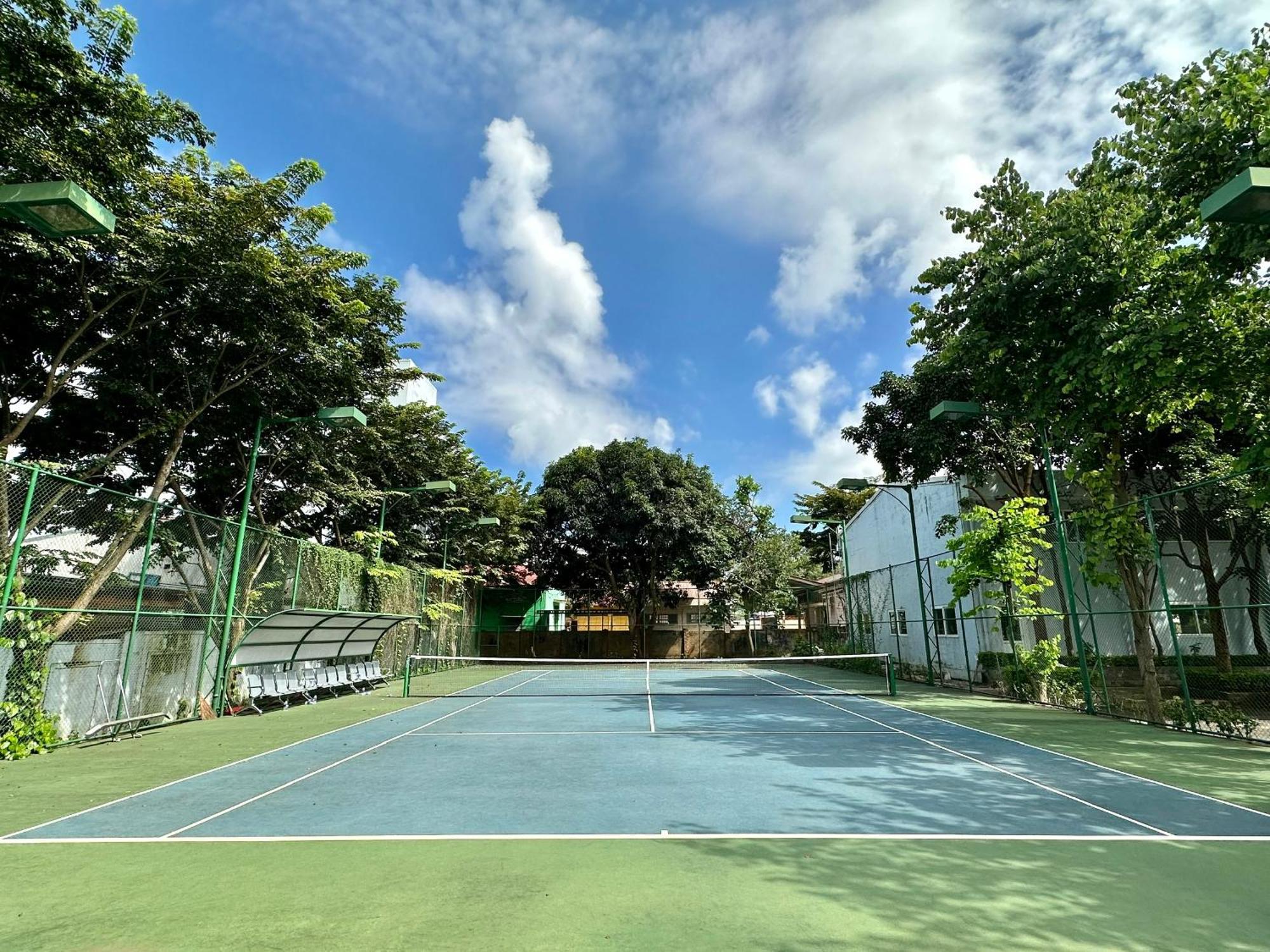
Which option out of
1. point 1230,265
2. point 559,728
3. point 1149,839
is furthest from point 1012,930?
point 1230,265

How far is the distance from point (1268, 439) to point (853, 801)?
720 cm

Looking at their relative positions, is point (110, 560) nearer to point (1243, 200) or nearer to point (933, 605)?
point (1243, 200)

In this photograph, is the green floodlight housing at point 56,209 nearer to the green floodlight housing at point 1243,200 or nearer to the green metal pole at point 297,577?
the green floodlight housing at point 1243,200

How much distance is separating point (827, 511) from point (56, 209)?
146 ft

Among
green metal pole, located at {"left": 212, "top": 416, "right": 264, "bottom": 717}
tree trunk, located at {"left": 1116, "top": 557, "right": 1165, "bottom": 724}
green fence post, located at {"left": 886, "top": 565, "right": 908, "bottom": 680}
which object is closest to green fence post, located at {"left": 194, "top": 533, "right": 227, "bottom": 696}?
green metal pole, located at {"left": 212, "top": 416, "right": 264, "bottom": 717}

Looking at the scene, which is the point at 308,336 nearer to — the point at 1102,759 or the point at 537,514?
the point at 1102,759

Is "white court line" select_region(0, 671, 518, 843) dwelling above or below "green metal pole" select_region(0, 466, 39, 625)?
below

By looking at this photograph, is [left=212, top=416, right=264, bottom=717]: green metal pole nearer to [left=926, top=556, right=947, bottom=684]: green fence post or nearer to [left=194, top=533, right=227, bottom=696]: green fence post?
[left=194, top=533, right=227, bottom=696]: green fence post

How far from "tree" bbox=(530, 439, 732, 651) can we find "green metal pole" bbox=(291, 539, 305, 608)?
16.9 m

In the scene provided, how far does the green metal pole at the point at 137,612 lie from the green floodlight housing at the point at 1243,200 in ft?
46.1

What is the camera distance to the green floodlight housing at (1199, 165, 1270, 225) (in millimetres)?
5738

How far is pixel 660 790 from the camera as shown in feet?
21.8

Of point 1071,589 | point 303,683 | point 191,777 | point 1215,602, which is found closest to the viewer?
point 191,777

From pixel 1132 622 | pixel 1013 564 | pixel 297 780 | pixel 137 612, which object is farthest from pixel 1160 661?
pixel 137 612
